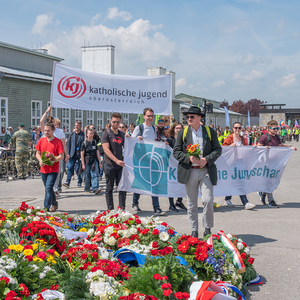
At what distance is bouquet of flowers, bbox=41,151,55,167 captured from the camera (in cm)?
757

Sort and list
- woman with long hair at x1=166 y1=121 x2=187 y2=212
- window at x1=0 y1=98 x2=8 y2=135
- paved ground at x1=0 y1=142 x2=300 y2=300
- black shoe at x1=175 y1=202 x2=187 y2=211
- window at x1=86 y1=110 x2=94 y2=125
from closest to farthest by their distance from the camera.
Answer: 1. paved ground at x1=0 y1=142 x2=300 y2=300
2. woman with long hair at x1=166 y1=121 x2=187 y2=212
3. black shoe at x1=175 y1=202 x2=187 y2=211
4. window at x1=0 y1=98 x2=8 y2=135
5. window at x1=86 y1=110 x2=94 y2=125

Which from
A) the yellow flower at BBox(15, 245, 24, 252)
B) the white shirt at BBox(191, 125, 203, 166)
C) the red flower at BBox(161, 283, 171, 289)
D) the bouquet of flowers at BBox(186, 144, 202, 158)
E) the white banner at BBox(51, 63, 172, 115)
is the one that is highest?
the white banner at BBox(51, 63, 172, 115)

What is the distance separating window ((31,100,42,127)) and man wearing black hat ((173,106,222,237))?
21.4 meters

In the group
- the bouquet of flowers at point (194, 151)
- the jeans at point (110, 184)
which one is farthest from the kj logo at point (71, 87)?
the bouquet of flowers at point (194, 151)

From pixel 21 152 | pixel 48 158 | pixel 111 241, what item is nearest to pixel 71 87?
pixel 48 158

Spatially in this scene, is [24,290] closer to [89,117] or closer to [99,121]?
[89,117]

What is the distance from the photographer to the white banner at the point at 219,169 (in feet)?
27.1

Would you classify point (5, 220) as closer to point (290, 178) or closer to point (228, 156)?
point (228, 156)

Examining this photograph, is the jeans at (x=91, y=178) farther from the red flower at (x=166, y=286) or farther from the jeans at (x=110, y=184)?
the red flower at (x=166, y=286)

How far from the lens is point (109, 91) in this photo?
406 inches

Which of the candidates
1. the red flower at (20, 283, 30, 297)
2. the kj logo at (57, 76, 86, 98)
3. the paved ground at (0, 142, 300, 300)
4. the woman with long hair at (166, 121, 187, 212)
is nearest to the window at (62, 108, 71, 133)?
the paved ground at (0, 142, 300, 300)

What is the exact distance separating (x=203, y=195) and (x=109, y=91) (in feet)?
18.1

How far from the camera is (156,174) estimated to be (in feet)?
27.4

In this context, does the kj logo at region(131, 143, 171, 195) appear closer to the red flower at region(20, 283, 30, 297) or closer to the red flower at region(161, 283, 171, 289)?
the red flower at region(161, 283, 171, 289)
